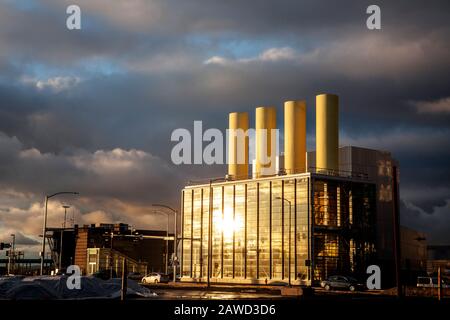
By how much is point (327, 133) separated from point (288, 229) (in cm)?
1578

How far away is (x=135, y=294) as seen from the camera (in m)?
47.8

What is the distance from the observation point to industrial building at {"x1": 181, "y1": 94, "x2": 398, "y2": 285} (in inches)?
3853

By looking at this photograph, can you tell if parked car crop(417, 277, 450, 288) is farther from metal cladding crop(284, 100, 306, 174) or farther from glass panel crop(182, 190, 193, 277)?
glass panel crop(182, 190, 193, 277)

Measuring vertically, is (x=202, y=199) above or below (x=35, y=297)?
above

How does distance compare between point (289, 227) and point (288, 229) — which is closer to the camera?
point (289, 227)

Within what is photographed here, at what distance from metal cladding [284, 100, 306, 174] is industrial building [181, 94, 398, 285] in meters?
0.16

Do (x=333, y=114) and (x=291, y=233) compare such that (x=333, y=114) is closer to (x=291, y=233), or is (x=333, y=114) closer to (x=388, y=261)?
(x=291, y=233)

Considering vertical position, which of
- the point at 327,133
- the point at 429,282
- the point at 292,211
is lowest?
the point at 429,282

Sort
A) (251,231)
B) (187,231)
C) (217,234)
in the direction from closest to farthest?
(251,231) → (217,234) → (187,231)

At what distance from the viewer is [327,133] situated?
102750mm

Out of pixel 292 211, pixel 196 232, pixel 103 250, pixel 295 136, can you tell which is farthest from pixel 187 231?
pixel 103 250

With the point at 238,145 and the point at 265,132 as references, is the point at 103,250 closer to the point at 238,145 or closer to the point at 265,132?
the point at 238,145
